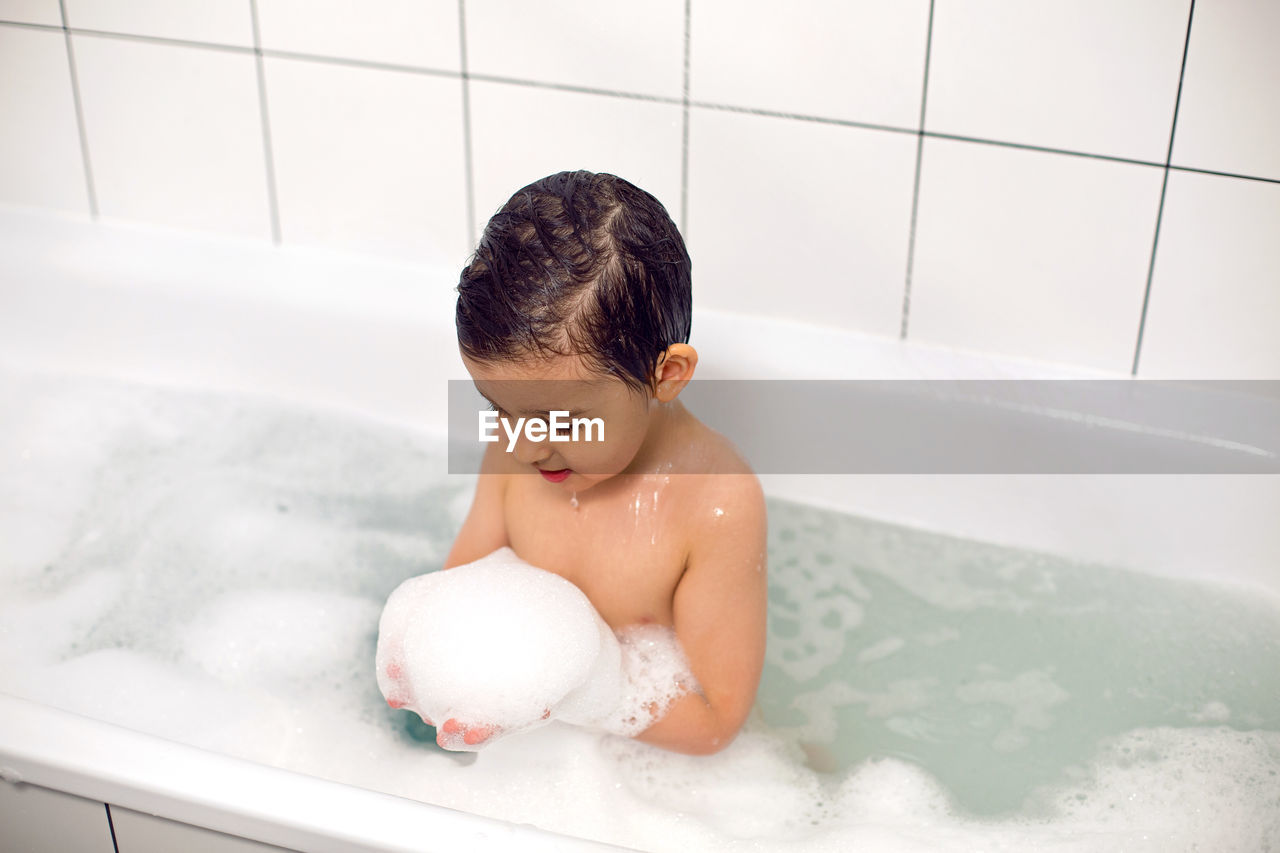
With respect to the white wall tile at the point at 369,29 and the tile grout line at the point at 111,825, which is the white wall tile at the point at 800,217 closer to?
the white wall tile at the point at 369,29

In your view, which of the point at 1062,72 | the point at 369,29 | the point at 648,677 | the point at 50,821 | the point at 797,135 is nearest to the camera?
the point at 50,821

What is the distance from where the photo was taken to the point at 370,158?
155cm

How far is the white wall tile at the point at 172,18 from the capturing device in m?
1.52

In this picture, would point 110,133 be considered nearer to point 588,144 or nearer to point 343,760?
point 588,144

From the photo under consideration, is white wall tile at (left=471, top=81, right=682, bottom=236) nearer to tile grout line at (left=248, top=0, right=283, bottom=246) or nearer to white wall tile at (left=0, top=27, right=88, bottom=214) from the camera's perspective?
tile grout line at (left=248, top=0, right=283, bottom=246)

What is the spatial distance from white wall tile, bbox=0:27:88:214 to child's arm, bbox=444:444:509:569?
89cm

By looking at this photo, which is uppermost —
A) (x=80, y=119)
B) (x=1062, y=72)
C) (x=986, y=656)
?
(x=1062, y=72)

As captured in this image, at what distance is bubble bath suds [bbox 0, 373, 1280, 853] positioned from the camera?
1.10m

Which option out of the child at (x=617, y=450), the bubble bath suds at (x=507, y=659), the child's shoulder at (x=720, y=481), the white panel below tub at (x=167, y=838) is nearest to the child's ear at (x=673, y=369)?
the child at (x=617, y=450)

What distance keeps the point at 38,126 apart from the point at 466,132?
0.64m

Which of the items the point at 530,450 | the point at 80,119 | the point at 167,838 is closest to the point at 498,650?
the point at 530,450

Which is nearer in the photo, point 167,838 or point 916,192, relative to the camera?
point 167,838

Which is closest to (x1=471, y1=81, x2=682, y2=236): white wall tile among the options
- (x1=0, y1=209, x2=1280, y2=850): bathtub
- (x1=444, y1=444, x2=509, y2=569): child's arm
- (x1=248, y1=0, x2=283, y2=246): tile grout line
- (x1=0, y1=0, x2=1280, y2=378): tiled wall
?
(x1=0, y1=0, x2=1280, y2=378): tiled wall

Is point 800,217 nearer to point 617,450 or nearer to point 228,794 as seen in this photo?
point 617,450
